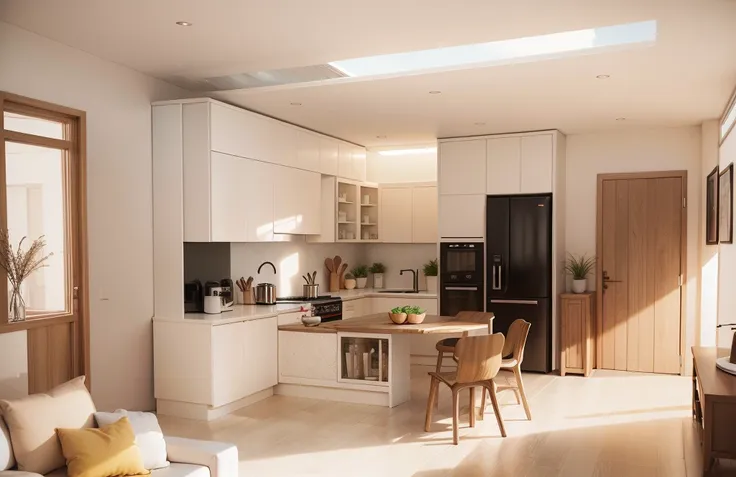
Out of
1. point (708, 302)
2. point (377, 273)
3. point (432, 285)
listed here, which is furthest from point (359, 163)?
point (708, 302)

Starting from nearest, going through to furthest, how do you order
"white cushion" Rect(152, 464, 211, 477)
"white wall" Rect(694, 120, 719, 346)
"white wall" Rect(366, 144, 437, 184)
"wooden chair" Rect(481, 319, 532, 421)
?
"white cushion" Rect(152, 464, 211, 477)
"wooden chair" Rect(481, 319, 532, 421)
"white wall" Rect(694, 120, 719, 346)
"white wall" Rect(366, 144, 437, 184)

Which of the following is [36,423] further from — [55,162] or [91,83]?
[91,83]

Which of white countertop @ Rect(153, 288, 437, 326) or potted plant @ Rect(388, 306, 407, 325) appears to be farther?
potted plant @ Rect(388, 306, 407, 325)

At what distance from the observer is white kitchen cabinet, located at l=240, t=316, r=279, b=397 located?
6.11 m

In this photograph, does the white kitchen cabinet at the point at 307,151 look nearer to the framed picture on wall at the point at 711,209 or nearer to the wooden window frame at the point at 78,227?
the wooden window frame at the point at 78,227

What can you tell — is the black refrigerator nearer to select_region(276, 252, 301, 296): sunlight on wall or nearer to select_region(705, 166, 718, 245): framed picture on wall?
select_region(705, 166, 718, 245): framed picture on wall

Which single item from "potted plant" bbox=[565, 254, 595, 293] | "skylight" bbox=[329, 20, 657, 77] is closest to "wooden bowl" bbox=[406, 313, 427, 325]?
"skylight" bbox=[329, 20, 657, 77]

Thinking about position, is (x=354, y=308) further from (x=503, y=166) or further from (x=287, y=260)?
(x=503, y=166)

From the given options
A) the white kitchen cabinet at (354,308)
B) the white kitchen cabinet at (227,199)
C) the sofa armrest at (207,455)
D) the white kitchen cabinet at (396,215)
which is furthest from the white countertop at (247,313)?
the sofa armrest at (207,455)

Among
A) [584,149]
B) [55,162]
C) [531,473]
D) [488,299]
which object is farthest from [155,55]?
[584,149]

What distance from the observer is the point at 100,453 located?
3123mm

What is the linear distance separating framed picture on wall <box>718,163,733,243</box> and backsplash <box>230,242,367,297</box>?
4.38m

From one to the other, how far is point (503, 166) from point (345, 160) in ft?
6.37

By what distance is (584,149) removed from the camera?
8.17 m
